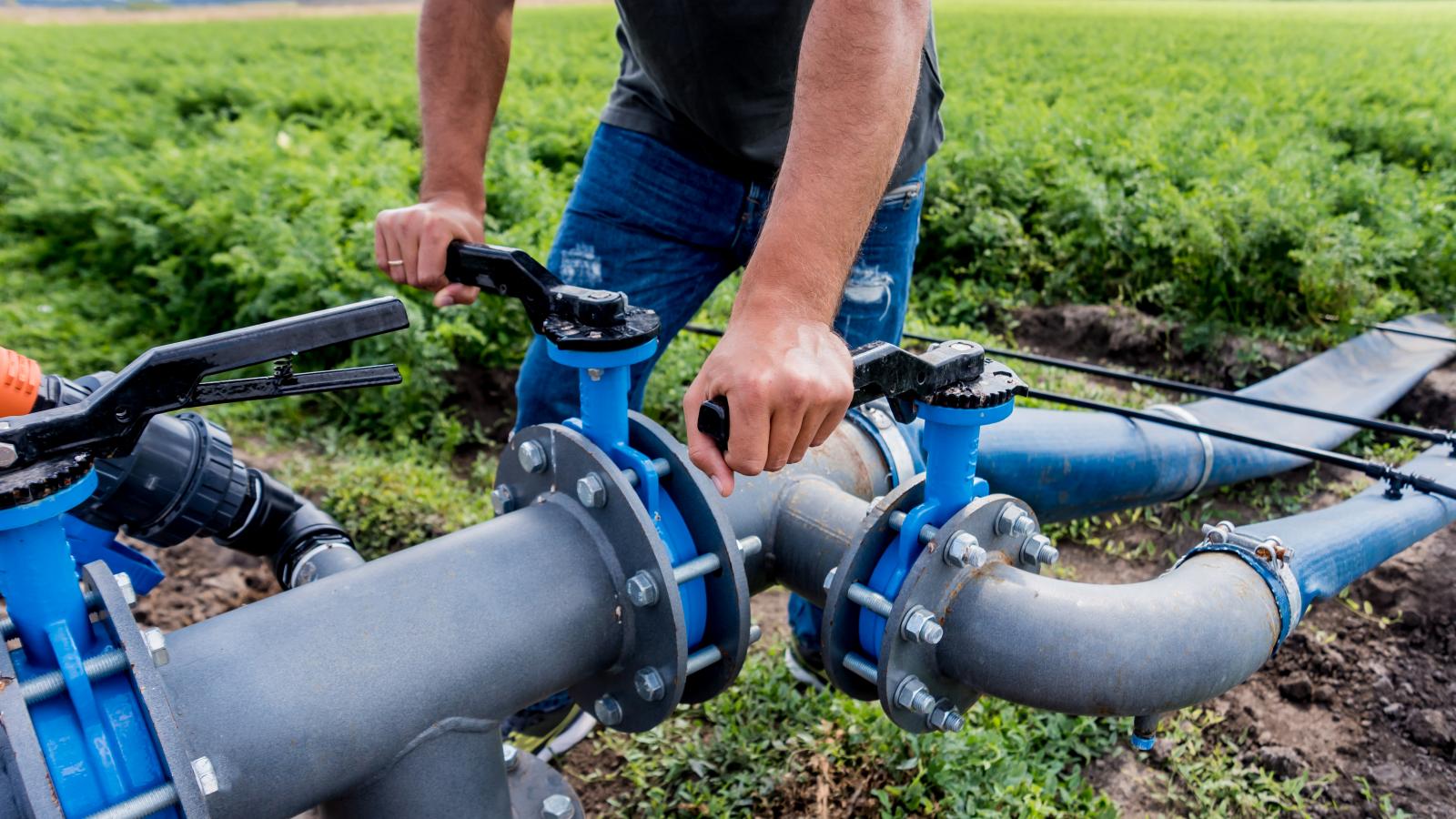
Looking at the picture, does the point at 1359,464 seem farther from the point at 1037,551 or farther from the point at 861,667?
the point at 861,667

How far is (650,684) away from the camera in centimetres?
128

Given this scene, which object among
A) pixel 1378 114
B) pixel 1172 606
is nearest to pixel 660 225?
pixel 1172 606

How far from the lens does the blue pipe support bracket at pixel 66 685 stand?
0.90 meters

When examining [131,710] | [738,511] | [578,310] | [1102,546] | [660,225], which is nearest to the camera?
[131,710]

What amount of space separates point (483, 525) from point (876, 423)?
2.48 feet

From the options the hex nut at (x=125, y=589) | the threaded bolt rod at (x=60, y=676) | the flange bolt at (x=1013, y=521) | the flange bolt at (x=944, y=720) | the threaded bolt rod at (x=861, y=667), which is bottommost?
the flange bolt at (x=944, y=720)

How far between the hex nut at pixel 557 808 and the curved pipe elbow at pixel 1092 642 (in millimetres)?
601

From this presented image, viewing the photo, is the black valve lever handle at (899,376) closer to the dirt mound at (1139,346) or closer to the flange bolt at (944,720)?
the flange bolt at (944,720)

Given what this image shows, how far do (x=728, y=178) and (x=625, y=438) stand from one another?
927mm

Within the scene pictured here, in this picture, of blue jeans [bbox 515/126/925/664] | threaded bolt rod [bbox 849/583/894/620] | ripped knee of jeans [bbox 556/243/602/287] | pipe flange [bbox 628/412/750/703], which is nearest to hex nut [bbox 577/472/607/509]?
pipe flange [bbox 628/412/750/703]

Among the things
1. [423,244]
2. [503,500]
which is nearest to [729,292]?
[423,244]

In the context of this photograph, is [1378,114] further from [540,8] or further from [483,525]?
[540,8]

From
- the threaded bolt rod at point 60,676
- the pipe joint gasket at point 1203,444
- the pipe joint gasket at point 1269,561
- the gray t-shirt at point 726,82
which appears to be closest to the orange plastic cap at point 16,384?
the threaded bolt rod at point 60,676

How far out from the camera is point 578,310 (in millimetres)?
1267
